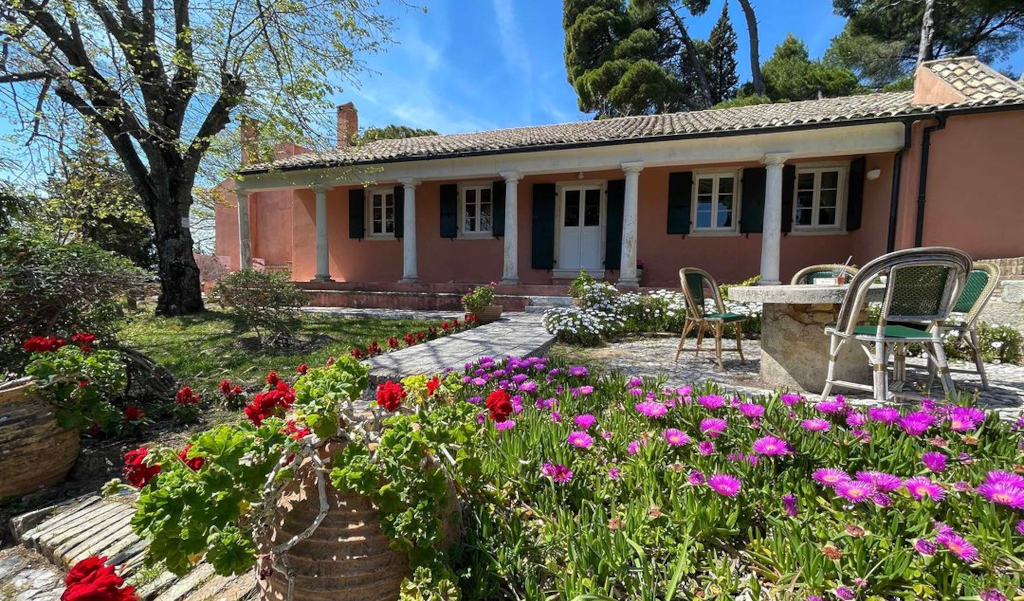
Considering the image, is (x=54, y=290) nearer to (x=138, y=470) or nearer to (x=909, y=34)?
(x=138, y=470)

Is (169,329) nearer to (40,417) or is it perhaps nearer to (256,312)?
(256,312)

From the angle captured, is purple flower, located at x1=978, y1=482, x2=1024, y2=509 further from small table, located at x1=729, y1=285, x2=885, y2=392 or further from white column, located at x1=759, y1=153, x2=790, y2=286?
white column, located at x1=759, y1=153, x2=790, y2=286

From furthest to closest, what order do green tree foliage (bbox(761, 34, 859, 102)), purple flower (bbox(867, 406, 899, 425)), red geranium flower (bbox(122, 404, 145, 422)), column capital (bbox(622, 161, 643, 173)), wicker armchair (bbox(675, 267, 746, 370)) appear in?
1. green tree foliage (bbox(761, 34, 859, 102))
2. column capital (bbox(622, 161, 643, 173))
3. wicker armchair (bbox(675, 267, 746, 370))
4. red geranium flower (bbox(122, 404, 145, 422))
5. purple flower (bbox(867, 406, 899, 425))

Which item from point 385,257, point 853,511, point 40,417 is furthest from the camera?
point 385,257

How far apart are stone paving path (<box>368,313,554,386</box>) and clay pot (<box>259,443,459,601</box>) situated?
6.61ft

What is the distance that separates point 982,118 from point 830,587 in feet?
31.2

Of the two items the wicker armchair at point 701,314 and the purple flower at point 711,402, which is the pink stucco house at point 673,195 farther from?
the purple flower at point 711,402

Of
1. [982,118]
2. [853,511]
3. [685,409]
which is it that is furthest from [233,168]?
[982,118]

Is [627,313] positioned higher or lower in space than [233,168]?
lower

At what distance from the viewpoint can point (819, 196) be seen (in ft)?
28.8

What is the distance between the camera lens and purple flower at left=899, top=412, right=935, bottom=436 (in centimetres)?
155

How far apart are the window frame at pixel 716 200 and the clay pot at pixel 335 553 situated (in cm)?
942

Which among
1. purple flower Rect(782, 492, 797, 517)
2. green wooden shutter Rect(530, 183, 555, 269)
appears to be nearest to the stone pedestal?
purple flower Rect(782, 492, 797, 517)

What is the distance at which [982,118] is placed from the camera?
6.90 meters
